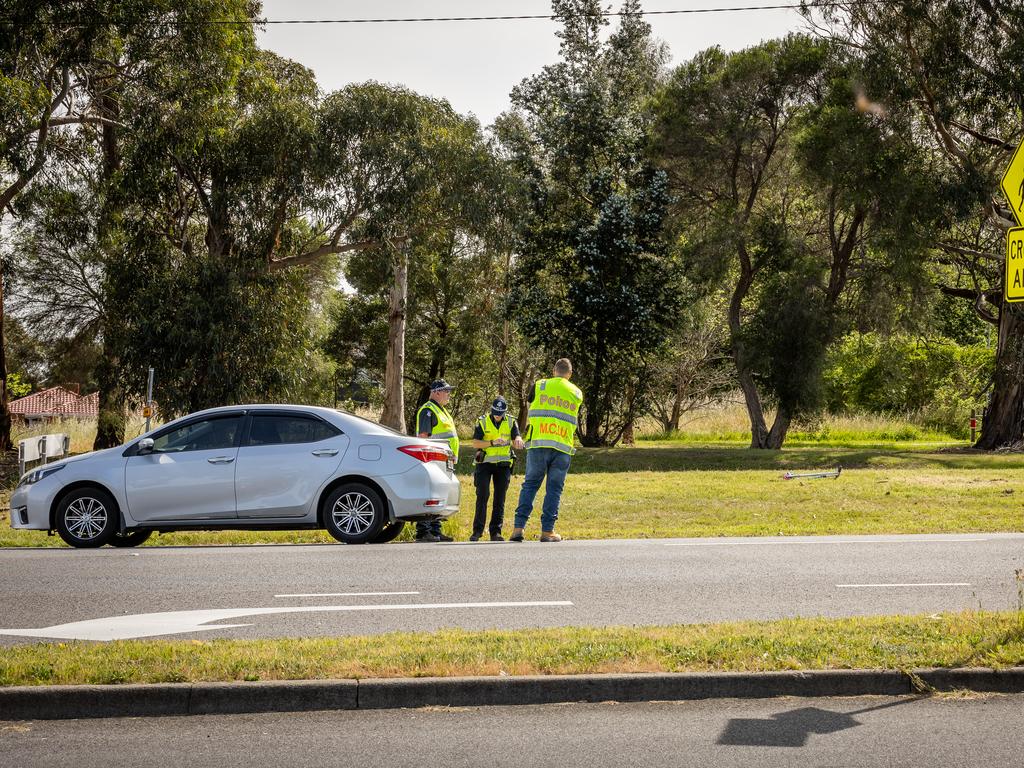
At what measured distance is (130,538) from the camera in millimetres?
13070

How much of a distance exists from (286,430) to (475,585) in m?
3.61

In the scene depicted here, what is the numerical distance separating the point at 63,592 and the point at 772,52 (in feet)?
97.5

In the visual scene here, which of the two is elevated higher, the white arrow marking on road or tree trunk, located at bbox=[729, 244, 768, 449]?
tree trunk, located at bbox=[729, 244, 768, 449]

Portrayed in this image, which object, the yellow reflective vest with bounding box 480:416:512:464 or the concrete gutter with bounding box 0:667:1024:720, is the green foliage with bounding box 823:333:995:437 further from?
the concrete gutter with bounding box 0:667:1024:720

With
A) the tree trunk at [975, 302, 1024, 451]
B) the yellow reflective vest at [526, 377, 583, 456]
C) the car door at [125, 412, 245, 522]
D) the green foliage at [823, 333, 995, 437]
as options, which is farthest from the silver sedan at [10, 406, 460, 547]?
the green foliage at [823, 333, 995, 437]

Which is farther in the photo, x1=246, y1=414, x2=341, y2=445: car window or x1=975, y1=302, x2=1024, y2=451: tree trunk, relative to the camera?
x1=975, y1=302, x2=1024, y2=451: tree trunk

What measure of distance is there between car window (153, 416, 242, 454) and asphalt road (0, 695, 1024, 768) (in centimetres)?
678

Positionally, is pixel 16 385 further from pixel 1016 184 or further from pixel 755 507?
pixel 1016 184

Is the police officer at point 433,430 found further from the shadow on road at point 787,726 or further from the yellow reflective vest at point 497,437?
the shadow on road at point 787,726

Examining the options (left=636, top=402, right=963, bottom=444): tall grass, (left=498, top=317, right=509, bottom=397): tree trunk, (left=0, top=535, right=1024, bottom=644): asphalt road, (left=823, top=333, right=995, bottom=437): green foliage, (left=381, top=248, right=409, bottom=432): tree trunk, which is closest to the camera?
(left=0, top=535, right=1024, bottom=644): asphalt road

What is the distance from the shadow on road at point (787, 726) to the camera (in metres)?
5.54

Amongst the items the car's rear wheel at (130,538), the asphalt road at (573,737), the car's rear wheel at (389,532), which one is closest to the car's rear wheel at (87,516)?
the car's rear wheel at (130,538)

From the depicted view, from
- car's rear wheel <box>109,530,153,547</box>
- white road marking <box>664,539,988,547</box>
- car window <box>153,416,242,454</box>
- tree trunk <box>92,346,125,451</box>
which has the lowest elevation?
white road marking <box>664,539,988,547</box>

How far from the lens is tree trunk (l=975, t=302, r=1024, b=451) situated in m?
33.0
